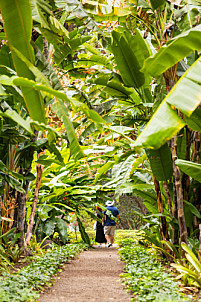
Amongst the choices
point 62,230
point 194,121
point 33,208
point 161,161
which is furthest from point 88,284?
point 62,230

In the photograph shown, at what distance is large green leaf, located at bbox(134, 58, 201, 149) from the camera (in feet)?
5.93

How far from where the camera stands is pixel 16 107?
4727mm

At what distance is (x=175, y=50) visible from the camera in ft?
8.87

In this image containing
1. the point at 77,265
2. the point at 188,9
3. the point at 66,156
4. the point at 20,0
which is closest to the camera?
the point at 20,0

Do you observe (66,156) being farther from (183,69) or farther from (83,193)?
(183,69)

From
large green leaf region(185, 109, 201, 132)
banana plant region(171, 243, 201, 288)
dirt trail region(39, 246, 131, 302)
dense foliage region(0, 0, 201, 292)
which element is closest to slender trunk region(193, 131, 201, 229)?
dense foliage region(0, 0, 201, 292)

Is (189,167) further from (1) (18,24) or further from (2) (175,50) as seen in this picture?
(1) (18,24)

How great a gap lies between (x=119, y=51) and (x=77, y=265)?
153 inches

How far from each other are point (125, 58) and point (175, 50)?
4.74ft

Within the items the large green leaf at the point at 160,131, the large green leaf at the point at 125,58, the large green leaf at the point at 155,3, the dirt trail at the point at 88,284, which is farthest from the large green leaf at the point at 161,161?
the large green leaf at the point at 160,131

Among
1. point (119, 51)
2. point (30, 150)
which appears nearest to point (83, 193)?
point (30, 150)

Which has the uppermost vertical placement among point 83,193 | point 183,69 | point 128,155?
point 183,69

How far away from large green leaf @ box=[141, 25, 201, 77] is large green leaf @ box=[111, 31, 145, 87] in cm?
111

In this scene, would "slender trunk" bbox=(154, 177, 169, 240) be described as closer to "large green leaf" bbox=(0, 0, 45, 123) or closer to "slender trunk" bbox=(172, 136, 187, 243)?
"slender trunk" bbox=(172, 136, 187, 243)
